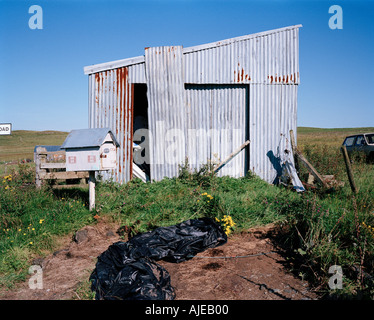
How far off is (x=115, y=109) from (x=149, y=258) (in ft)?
19.2

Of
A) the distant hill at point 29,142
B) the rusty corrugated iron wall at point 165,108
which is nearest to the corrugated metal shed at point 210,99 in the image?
the rusty corrugated iron wall at point 165,108

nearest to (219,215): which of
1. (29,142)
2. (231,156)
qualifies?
(231,156)

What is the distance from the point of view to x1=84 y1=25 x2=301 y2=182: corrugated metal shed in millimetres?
8711

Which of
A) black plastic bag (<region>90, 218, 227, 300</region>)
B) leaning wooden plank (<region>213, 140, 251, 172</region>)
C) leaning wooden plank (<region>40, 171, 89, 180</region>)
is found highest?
leaning wooden plank (<region>213, 140, 251, 172</region>)

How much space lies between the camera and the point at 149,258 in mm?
4191

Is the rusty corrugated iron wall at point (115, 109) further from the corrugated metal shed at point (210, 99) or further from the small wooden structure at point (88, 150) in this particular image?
the small wooden structure at point (88, 150)

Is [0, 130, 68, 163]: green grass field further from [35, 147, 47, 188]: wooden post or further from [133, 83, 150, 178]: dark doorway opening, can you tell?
[35, 147, 47, 188]: wooden post

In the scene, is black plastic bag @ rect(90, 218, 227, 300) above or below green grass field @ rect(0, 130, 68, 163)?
below

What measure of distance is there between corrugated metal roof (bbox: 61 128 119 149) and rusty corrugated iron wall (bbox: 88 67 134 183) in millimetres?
2623

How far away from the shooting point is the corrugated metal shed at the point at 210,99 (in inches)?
343

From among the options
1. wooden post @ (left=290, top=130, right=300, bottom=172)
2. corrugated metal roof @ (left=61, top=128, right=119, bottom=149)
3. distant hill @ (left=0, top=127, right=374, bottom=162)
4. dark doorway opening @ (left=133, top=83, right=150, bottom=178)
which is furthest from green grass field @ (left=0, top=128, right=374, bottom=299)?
distant hill @ (left=0, top=127, right=374, bottom=162)

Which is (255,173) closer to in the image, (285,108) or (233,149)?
(233,149)

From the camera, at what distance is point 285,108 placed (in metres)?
9.01

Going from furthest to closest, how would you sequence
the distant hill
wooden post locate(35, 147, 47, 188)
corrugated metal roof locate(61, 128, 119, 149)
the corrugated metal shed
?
the distant hill
the corrugated metal shed
wooden post locate(35, 147, 47, 188)
corrugated metal roof locate(61, 128, 119, 149)
